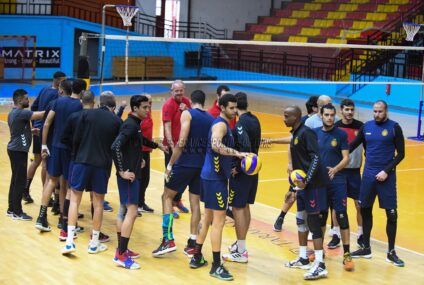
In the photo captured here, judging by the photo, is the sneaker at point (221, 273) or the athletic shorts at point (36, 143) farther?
the athletic shorts at point (36, 143)

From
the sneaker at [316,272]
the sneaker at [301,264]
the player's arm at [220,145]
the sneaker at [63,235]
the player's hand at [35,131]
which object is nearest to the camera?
the player's arm at [220,145]

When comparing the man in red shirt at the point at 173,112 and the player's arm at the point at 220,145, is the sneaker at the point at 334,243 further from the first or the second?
the man in red shirt at the point at 173,112

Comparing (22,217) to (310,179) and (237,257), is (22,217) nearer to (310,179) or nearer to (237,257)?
(237,257)

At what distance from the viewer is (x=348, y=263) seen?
9.01 m

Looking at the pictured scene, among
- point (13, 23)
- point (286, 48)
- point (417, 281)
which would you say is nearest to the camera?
point (417, 281)

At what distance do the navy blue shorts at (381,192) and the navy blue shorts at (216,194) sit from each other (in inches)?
74.4

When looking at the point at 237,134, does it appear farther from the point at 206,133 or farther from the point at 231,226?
the point at 231,226

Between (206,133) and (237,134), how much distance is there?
0.38 meters

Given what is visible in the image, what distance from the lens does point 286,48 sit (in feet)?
113

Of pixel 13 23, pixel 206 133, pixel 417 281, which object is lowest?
pixel 417 281

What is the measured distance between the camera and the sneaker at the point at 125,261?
8.76 m

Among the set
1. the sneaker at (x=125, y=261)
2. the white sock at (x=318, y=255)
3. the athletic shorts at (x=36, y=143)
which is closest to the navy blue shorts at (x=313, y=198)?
the white sock at (x=318, y=255)

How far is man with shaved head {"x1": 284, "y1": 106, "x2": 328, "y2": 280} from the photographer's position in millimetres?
8609

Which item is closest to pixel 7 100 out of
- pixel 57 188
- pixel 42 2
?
pixel 42 2
